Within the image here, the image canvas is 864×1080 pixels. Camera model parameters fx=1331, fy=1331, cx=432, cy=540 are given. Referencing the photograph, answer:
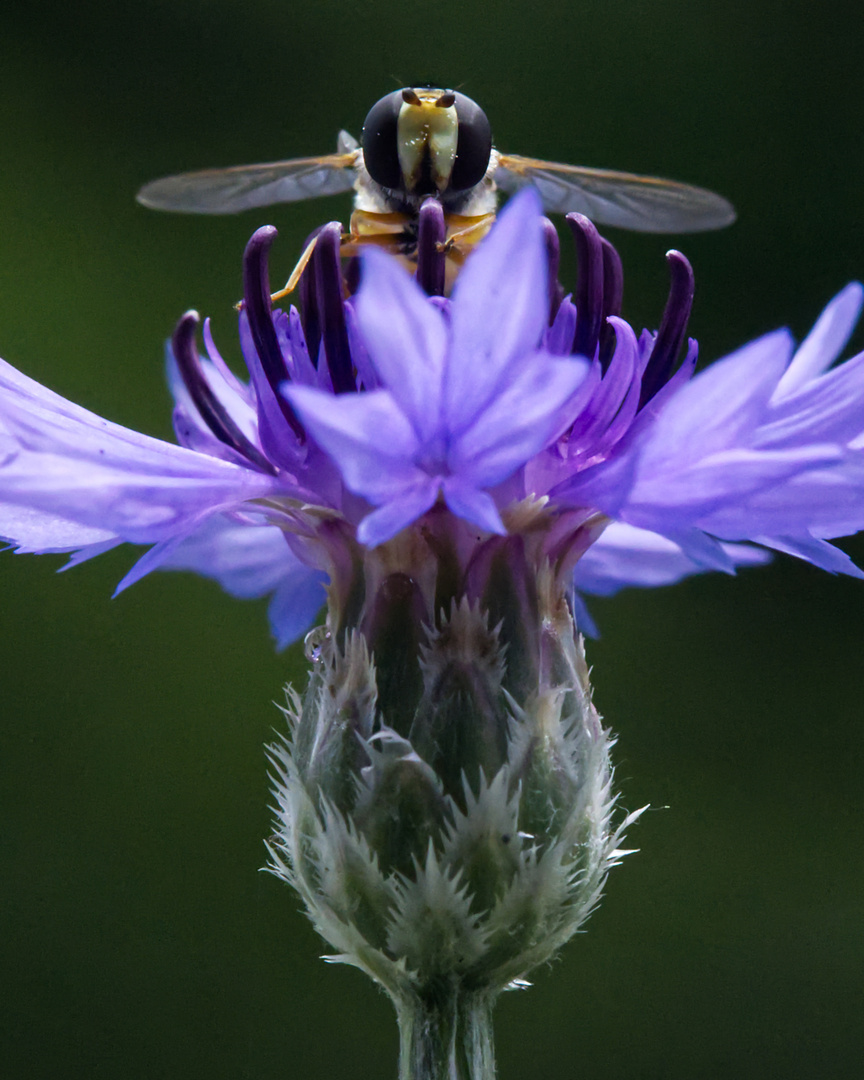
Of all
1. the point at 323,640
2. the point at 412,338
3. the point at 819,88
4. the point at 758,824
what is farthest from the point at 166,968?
the point at 819,88

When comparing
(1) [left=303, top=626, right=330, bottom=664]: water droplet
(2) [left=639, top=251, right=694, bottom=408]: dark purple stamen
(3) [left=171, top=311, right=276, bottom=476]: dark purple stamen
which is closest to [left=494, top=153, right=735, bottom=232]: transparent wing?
(2) [left=639, top=251, right=694, bottom=408]: dark purple stamen

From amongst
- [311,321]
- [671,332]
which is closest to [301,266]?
[311,321]

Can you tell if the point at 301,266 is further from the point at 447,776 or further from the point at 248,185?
the point at 447,776

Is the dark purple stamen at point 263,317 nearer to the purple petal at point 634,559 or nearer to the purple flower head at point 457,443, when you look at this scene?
the purple flower head at point 457,443

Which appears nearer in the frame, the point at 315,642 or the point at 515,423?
the point at 515,423

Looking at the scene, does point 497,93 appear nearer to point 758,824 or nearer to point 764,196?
point 764,196

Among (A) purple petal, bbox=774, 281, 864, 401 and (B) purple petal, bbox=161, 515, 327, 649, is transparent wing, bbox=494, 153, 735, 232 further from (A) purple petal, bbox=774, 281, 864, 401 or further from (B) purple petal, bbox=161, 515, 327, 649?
(B) purple petal, bbox=161, 515, 327, 649
